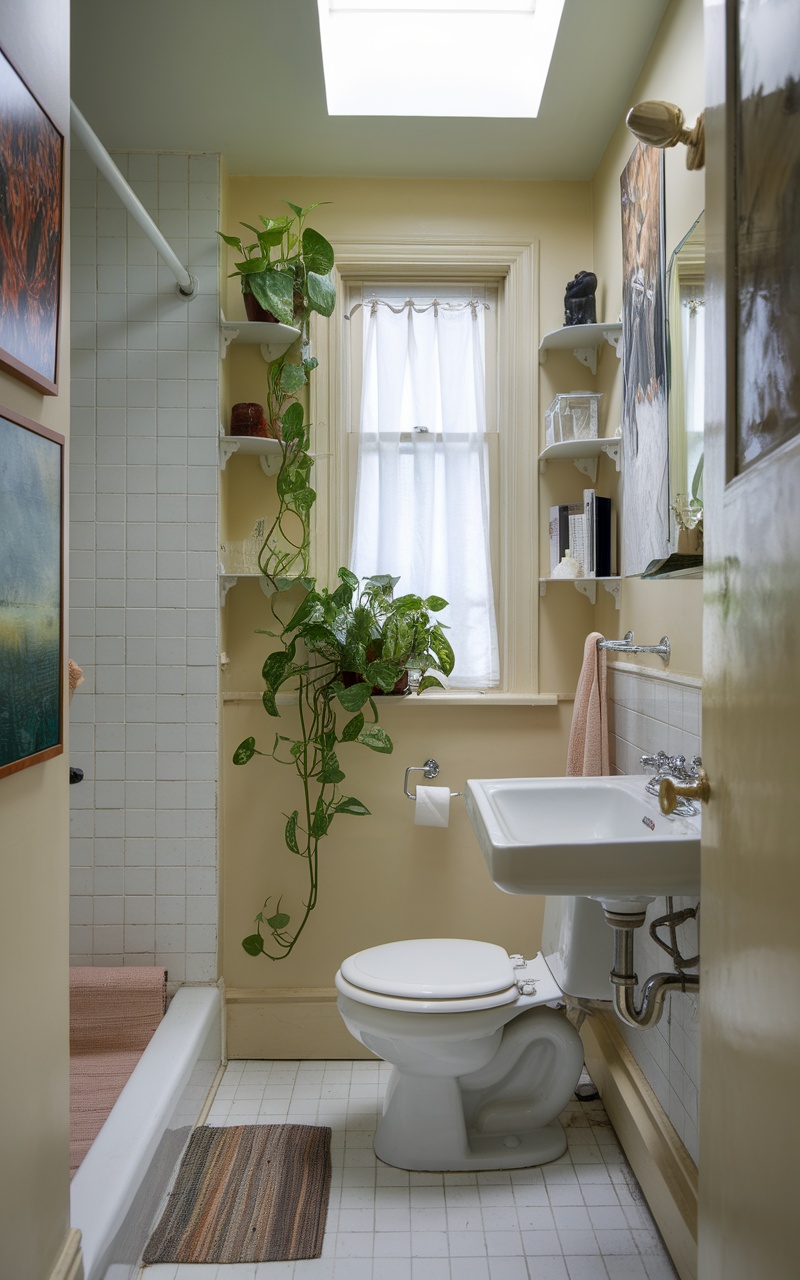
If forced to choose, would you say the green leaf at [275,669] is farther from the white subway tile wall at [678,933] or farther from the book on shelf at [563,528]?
the white subway tile wall at [678,933]

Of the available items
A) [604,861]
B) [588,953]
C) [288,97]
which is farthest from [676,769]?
[288,97]

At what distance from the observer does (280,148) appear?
8.85 feet

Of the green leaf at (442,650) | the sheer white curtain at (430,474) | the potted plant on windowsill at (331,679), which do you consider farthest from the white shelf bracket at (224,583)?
the green leaf at (442,650)

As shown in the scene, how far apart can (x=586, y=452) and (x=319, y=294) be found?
2.91 feet

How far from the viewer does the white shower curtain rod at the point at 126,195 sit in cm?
175

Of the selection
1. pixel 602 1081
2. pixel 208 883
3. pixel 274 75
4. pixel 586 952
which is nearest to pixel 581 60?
pixel 274 75

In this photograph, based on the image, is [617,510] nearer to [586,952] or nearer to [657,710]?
[657,710]

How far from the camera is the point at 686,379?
186 centimetres

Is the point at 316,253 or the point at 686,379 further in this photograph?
the point at 316,253

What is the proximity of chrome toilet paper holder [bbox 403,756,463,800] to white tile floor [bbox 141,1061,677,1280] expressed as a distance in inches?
33.7

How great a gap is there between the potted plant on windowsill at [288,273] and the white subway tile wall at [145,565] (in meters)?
0.20

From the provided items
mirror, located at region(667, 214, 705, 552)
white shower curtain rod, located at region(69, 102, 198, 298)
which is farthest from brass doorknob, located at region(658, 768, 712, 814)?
white shower curtain rod, located at region(69, 102, 198, 298)

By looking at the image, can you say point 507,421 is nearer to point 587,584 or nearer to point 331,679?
point 587,584

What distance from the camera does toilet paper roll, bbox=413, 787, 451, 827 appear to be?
2736 mm
